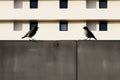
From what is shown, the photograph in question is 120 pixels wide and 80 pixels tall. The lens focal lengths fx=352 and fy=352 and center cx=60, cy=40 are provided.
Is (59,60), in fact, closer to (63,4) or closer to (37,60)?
(37,60)

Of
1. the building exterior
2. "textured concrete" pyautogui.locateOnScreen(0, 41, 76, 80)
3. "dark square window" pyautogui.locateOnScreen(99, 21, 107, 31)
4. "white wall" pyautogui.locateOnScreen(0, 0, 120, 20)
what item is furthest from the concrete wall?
"dark square window" pyautogui.locateOnScreen(99, 21, 107, 31)

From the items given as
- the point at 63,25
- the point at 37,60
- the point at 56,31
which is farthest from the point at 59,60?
the point at 63,25

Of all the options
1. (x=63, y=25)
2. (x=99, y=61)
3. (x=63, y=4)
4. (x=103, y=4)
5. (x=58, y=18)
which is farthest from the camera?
(x=103, y=4)

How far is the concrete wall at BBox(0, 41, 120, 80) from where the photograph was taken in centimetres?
619

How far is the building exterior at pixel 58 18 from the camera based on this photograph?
3039cm

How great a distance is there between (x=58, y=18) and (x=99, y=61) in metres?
24.1

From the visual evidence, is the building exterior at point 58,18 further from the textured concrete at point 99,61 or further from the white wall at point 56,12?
the textured concrete at point 99,61

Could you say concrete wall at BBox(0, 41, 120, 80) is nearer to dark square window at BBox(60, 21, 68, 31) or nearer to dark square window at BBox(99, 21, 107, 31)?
dark square window at BBox(60, 21, 68, 31)

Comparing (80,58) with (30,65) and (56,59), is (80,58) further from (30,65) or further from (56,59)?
(30,65)

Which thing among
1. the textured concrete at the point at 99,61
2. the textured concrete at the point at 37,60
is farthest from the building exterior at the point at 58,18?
the textured concrete at the point at 99,61

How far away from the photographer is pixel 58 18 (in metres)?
30.2

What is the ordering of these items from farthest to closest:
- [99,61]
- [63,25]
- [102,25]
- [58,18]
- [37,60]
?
[102,25]
[63,25]
[58,18]
[37,60]
[99,61]

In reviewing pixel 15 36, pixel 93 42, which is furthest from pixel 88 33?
pixel 15 36

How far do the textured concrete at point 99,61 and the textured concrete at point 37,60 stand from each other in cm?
15
